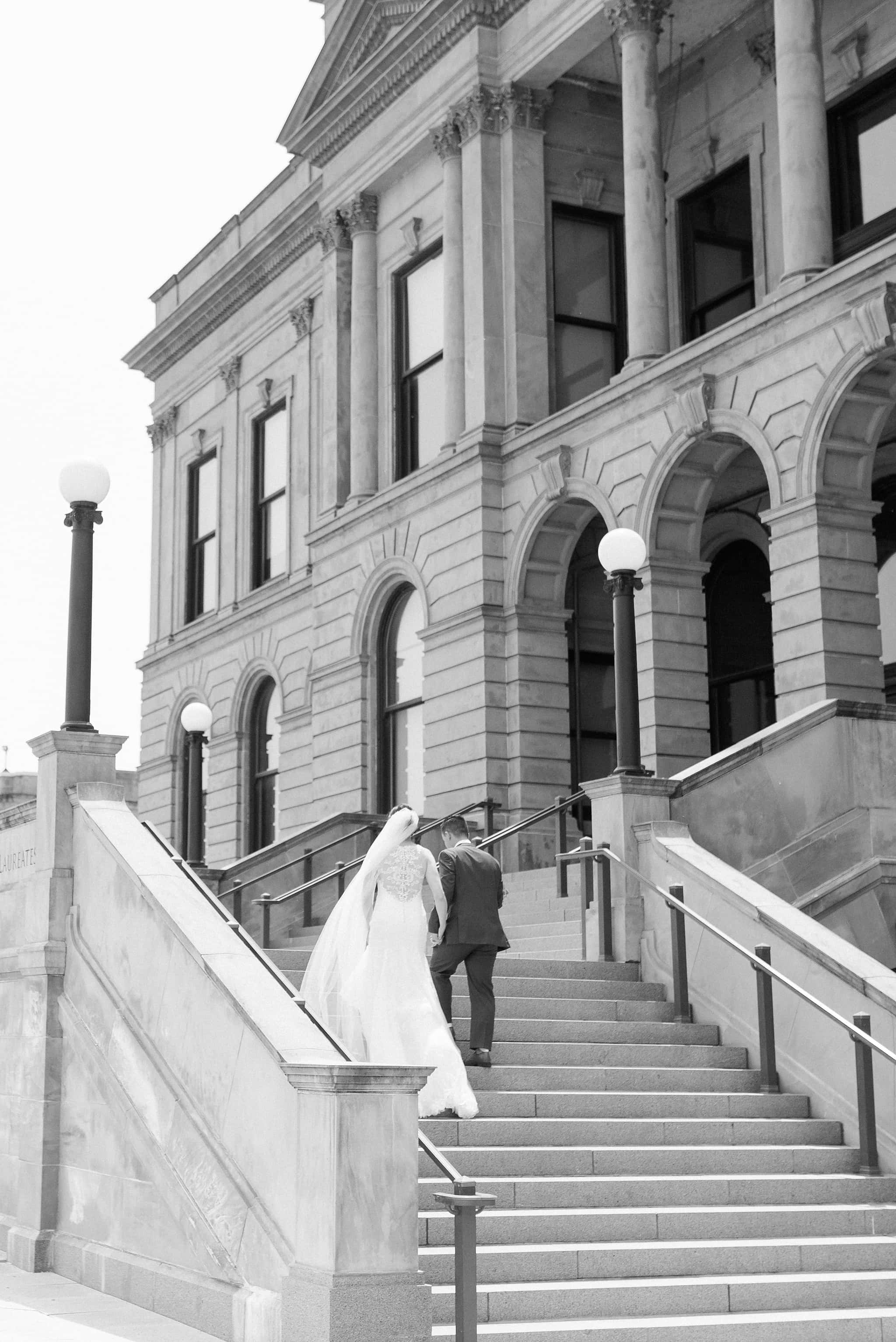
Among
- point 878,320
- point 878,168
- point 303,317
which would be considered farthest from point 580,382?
point 303,317

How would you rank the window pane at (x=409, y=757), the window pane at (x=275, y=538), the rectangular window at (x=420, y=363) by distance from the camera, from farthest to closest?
the window pane at (x=275, y=538), the rectangular window at (x=420, y=363), the window pane at (x=409, y=757)

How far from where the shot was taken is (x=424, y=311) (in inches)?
1041

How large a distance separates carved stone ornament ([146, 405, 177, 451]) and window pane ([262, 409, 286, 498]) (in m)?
4.34

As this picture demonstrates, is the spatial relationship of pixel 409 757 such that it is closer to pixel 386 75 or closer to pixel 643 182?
pixel 643 182

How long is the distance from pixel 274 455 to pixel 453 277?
9634 millimetres

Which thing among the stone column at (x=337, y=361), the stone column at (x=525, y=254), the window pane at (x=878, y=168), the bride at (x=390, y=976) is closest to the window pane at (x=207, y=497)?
the stone column at (x=337, y=361)

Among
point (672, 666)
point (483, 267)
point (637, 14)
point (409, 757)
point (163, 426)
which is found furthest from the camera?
point (163, 426)

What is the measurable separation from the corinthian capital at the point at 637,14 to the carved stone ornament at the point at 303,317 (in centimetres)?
1101

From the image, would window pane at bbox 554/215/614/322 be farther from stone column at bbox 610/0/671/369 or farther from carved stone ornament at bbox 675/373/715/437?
carved stone ornament at bbox 675/373/715/437

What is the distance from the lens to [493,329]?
2412 cm

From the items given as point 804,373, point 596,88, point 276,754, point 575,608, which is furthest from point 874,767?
point 276,754

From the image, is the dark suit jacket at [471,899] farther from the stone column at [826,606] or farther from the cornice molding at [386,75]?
the cornice molding at [386,75]

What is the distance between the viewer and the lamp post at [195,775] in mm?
22688

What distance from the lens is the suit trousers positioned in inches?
447
